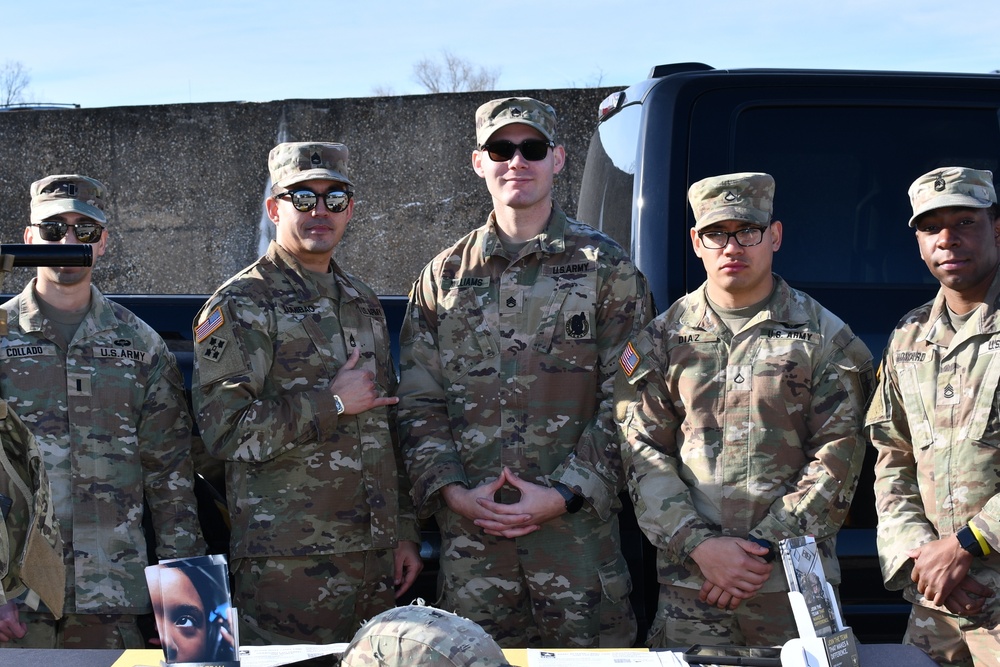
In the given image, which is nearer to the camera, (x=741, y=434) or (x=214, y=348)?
(x=741, y=434)

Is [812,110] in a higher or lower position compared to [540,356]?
higher

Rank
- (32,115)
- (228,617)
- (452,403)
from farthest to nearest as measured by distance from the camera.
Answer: (32,115) < (452,403) < (228,617)

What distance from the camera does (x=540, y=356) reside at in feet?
9.33

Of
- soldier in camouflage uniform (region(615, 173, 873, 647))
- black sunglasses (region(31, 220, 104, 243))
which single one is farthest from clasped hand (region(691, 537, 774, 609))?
black sunglasses (region(31, 220, 104, 243))

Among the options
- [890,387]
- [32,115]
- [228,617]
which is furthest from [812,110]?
[32,115]

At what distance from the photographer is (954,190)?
242 cm

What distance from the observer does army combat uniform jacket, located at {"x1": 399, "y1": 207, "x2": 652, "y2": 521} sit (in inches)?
111

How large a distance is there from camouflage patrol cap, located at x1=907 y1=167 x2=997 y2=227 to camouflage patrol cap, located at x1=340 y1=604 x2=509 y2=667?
5.07ft

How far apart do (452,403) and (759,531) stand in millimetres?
897

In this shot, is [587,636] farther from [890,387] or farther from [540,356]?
[890,387]

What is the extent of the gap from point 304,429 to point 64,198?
37.2 inches

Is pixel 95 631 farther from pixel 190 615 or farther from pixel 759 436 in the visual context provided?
pixel 759 436

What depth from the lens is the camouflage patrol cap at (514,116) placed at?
2.91 meters

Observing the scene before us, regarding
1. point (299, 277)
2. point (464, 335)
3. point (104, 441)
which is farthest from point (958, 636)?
point (104, 441)
